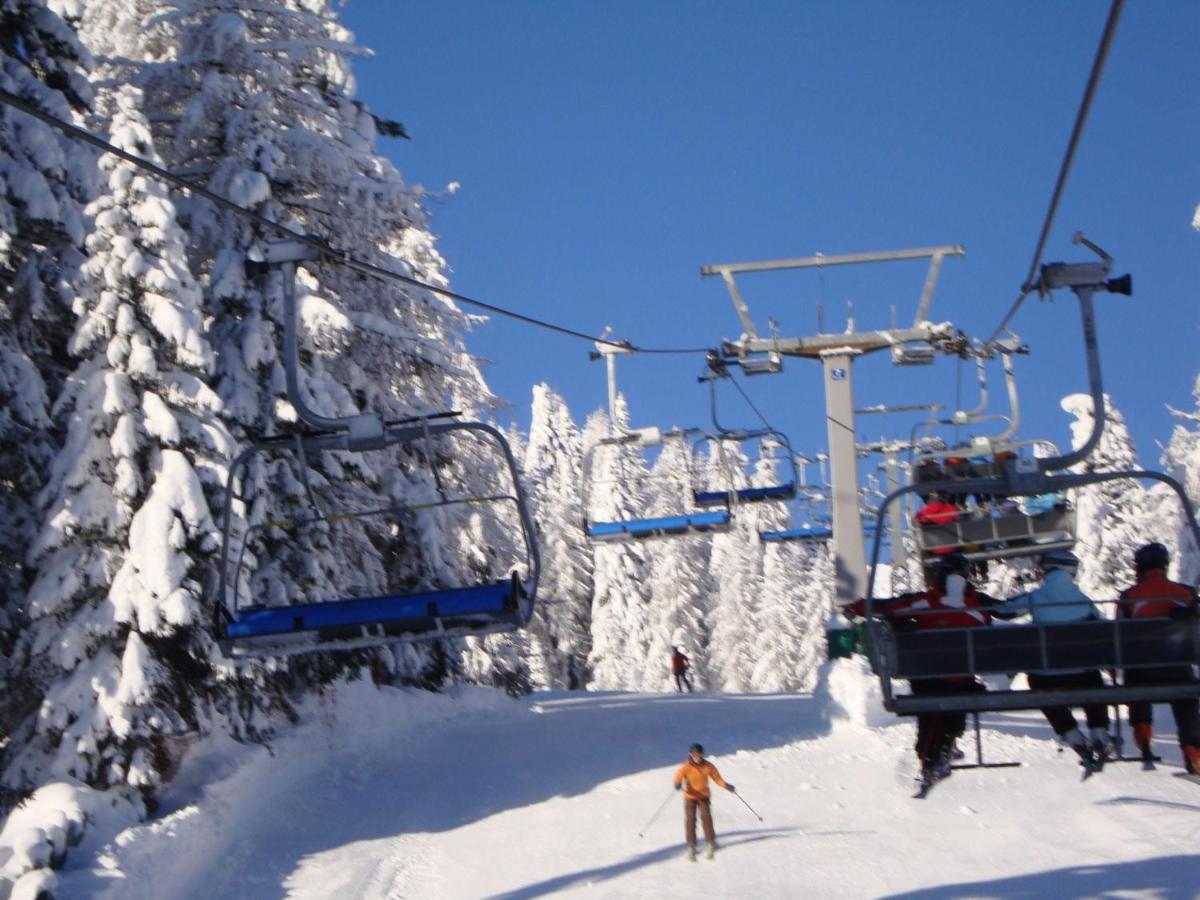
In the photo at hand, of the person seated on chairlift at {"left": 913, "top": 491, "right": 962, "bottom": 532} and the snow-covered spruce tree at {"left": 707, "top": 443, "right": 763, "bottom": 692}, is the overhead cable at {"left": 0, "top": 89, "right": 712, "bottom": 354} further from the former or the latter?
the snow-covered spruce tree at {"left": 707, "top": 443, "right": 763, "bottom": 692}

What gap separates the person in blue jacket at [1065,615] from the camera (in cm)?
1061

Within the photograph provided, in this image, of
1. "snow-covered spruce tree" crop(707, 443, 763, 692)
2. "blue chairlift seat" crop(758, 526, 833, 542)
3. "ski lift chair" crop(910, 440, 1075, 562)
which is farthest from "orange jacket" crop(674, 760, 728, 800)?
"snow-covered spruce tree" crop(707, 443, 763, 692)

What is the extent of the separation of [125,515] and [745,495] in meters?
10.4

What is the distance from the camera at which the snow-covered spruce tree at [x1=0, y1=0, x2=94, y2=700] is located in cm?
1736

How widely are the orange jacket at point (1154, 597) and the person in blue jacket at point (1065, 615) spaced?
25 cm

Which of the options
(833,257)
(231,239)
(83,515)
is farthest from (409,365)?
(83,515)

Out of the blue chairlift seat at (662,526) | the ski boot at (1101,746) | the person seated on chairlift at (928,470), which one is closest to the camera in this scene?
the ski boot at (1101,746)

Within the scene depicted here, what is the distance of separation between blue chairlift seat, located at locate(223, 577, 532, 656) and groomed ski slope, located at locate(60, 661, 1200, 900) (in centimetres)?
606

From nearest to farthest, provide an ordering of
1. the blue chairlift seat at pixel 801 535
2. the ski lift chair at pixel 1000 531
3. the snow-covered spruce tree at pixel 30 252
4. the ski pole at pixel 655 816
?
the ski lift chair at pixel 1000 531
the snow-covered spruce tree at pixel 30 252
the ski pole at pixel 655 816
the blue chairlift seat at pixel 801 535

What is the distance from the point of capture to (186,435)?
18.3 m

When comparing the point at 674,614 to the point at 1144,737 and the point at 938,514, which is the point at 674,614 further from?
the point at 1144,737

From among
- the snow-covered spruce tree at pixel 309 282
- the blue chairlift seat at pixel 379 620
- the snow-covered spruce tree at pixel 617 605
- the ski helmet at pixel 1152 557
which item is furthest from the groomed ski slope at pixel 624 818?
the snow-covered spruce tree at pixel 617 605

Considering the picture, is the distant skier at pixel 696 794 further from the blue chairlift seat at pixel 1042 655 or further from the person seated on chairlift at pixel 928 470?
the blue chairlift seat at pixel 1042 655

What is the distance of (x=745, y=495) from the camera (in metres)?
24.2
